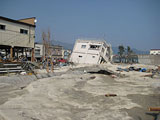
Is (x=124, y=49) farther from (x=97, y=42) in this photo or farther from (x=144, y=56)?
(x=97, y=42)

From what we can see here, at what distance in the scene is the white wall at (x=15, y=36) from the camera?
17.4 metres

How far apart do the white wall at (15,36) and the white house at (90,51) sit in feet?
66.5

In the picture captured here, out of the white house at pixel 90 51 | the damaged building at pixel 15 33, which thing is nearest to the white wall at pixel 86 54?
the white house at pixel 90 51

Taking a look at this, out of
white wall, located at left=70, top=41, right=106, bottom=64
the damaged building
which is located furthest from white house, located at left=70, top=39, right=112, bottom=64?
the damaged building

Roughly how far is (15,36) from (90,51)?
23892 millimetres

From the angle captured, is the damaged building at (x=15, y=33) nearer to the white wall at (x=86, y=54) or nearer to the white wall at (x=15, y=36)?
the white wall at (x=15, y=36)

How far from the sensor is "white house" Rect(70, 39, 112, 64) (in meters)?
38.6

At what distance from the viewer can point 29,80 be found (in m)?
11.9

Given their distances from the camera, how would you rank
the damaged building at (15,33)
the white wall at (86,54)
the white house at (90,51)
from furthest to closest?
1. the white house at (90,51)
2. the white wall at (86,54)
3. the damaged building at (15,33)

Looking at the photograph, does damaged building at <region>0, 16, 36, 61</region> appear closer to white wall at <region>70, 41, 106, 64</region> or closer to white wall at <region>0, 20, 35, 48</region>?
white wall at <region>0, 20, 35, 48</region>

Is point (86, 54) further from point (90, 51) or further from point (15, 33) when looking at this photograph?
point (15, 33)

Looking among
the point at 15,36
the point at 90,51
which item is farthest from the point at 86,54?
the point at 15,36

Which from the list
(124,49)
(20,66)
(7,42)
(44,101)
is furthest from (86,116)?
(124,49)

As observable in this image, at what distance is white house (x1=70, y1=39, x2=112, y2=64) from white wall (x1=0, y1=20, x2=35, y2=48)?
20269 mm
